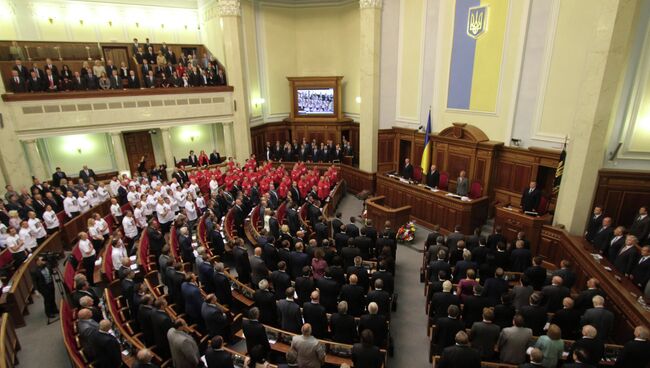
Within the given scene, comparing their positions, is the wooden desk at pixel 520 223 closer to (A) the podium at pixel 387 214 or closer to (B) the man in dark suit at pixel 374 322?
(A) the podium at pixel 387 214

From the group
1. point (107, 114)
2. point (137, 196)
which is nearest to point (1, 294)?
point (137, 196)

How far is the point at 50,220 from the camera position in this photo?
8.56m

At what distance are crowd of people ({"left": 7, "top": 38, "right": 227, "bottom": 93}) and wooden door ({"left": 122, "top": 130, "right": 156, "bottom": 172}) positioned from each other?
262cm

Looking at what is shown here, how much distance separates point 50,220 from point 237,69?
29.3 feet

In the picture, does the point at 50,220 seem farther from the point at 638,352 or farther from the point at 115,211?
the point at 638,352

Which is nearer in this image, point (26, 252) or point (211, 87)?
point (26, 252)

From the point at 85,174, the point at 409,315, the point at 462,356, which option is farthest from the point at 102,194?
the point at 462,356

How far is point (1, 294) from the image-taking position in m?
6.16

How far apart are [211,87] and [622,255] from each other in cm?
1412

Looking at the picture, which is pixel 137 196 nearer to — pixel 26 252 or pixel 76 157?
pixel 26 252

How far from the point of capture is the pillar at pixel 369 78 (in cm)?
1264

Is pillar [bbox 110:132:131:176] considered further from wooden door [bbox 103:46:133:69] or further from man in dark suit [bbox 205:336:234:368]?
man in dark suit [bbox 205:336:234:368]

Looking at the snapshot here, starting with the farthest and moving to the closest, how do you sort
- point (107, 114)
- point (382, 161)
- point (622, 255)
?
point (382, 161) → point (107, 114) → point (622, 255)

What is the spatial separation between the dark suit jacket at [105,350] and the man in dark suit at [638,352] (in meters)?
6.19
